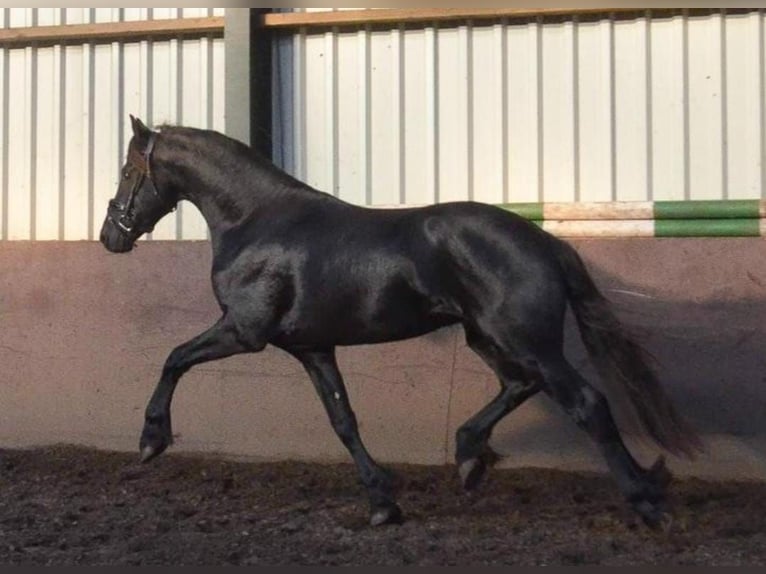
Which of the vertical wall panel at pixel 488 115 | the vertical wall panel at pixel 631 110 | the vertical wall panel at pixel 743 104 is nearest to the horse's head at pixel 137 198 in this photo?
the vertical wall panel at pixel 488 115

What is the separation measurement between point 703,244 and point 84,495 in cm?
357

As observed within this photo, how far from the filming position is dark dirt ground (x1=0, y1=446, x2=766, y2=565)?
5.37 meters

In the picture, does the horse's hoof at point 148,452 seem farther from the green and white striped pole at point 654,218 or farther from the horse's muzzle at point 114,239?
the green and white striped pole at point 654,218

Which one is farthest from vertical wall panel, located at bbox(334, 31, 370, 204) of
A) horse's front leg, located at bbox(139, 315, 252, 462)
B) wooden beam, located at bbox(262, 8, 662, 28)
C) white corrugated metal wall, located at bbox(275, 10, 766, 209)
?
→ horse's front leg, located at bbox(139, 315, 252, 462)

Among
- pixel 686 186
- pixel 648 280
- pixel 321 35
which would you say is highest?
pixel 321 35

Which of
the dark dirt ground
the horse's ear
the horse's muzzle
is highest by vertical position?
Answer: the horse's ear

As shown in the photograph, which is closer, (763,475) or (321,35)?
(763,475)

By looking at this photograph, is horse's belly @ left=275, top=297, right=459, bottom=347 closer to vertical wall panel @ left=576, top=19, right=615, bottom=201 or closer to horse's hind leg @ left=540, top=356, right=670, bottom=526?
horse's hind leg @ left=540, top=356, right=670, bottom=526

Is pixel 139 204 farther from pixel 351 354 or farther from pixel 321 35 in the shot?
pixel 321 35

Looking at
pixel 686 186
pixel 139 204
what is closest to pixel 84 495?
pixel 139 204

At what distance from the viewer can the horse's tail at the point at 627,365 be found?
5.75 metres

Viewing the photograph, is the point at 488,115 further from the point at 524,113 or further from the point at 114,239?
the point at 114,239

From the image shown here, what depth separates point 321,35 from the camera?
8453mm

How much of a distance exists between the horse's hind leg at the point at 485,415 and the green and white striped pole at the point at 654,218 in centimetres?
175
